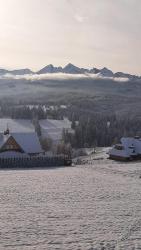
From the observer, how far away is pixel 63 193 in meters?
35.1

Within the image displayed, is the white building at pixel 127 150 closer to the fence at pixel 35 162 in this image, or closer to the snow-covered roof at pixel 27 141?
the snow-covered roof at pixel 27 141

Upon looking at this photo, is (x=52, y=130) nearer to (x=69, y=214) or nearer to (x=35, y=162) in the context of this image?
(x=35, y=162)

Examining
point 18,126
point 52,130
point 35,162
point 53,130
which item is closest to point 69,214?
point 35,162

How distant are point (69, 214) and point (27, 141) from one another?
47079mm

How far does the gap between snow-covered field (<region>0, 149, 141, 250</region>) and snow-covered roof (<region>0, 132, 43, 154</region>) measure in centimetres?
2786

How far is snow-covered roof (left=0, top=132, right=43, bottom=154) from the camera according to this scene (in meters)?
72.6

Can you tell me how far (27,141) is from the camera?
73.6 m

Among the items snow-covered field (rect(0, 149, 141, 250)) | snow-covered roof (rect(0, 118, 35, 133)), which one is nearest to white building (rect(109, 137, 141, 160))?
snow-covered field (rect(0, 149, 141, 250))

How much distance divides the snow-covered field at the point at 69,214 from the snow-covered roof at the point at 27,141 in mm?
27864

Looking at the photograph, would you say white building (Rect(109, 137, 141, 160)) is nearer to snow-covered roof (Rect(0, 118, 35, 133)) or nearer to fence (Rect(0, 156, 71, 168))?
fence (Rect(0, 156, 71, 168))

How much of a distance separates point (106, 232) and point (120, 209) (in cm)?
606

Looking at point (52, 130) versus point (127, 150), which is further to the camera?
point (52, 130)

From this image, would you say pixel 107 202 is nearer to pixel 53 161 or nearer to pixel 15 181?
pixel 15 181

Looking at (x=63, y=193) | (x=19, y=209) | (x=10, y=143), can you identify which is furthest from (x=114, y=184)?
(x=10, y=143)
